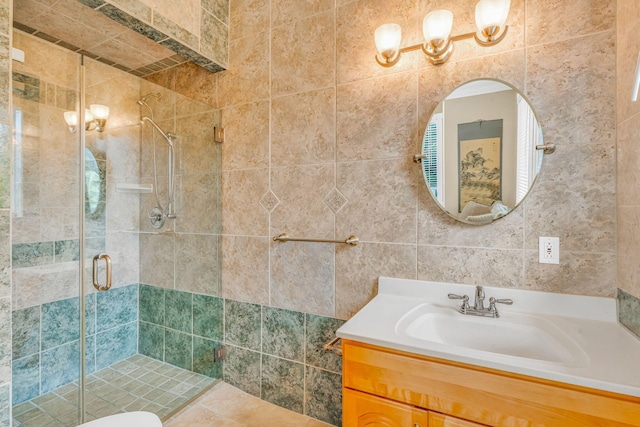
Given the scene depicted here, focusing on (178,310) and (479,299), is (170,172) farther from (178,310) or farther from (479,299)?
(479,299)

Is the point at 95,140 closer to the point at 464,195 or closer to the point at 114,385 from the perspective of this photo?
the point at 114,385

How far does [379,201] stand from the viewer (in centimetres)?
150

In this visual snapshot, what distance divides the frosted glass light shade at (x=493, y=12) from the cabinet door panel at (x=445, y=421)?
1.43 m

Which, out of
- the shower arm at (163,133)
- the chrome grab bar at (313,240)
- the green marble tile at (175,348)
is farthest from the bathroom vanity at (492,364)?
the shower arm at (163,133)

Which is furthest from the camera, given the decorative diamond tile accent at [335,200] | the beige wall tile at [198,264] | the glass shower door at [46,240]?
the beige wall tile at [198,264]

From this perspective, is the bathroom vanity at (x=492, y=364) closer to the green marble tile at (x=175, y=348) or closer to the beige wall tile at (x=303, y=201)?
the beige wall tile at (x=303, y=201)

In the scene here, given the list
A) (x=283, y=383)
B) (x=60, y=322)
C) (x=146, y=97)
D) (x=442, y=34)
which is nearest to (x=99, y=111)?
(x=146, y=97)

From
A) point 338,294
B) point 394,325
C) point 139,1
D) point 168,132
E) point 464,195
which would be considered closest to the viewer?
point 394,325

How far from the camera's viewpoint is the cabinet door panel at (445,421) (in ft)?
2.83

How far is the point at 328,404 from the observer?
163 centimetres

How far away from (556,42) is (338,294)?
1486 mm

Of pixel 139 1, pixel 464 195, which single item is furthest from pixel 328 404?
pixel 139 1

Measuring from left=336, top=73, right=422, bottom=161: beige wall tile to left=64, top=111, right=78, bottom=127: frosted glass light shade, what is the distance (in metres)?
1.32

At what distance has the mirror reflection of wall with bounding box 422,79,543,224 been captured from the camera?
3.96ft
